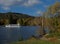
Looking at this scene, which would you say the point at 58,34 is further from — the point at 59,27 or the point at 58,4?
the point at 58,4

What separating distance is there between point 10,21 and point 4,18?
9.49 m

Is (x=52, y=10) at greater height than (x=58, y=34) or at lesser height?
greater

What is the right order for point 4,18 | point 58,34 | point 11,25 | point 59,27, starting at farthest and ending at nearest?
point 11,25
point 4,18
point 59,27
point 58,34

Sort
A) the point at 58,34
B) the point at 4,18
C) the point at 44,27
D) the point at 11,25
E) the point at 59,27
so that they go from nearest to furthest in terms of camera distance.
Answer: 1. the point at 58,34
2. the point at 59,27
3. the point at 44,27
4. the point at 4,18
5. the point at 11,25

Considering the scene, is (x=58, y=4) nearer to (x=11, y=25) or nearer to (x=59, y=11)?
(x=59, y=11)

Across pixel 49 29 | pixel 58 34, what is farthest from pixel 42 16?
pixel 58 34

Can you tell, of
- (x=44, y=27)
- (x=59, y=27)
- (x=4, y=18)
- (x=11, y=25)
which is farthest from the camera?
(x=11, y=25)

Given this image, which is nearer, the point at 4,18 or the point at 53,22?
the point at 53,22

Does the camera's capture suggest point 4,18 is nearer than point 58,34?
No

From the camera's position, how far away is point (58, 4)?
110 feet

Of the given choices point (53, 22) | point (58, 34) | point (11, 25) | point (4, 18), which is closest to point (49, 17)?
point (53, 22)

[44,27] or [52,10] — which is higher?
[52,10]

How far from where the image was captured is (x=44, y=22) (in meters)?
36.3

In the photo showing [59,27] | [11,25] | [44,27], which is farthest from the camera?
[11,25]
